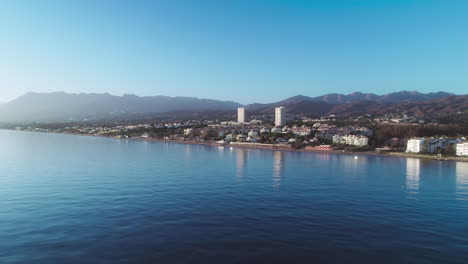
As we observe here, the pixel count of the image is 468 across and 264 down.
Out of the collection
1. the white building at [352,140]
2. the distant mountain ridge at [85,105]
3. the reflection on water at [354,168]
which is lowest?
the reflection on water at [354,168]

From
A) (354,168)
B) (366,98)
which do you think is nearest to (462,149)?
(354,168)

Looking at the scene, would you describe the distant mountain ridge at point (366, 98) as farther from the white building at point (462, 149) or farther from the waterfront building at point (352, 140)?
the white building at point (462, 149)

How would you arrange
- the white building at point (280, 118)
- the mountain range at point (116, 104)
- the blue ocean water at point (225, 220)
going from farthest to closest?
the mountain range at point (116, 104) → the white building at point (280, 118) → the blue ocean water at point (225, 220)

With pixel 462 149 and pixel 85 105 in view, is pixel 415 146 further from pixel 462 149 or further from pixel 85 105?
pixel 85 105

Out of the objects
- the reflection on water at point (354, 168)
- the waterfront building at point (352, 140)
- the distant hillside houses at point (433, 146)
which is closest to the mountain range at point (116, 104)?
the waterfront building at point (352, 140)

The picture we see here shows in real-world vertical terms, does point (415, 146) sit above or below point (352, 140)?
below

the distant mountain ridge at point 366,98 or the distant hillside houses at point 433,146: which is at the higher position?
the distant mountain ridge at point 366,98

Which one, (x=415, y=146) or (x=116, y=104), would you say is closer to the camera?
(x=415, y=146)

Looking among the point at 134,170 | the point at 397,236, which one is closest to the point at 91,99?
the point at 134,170
